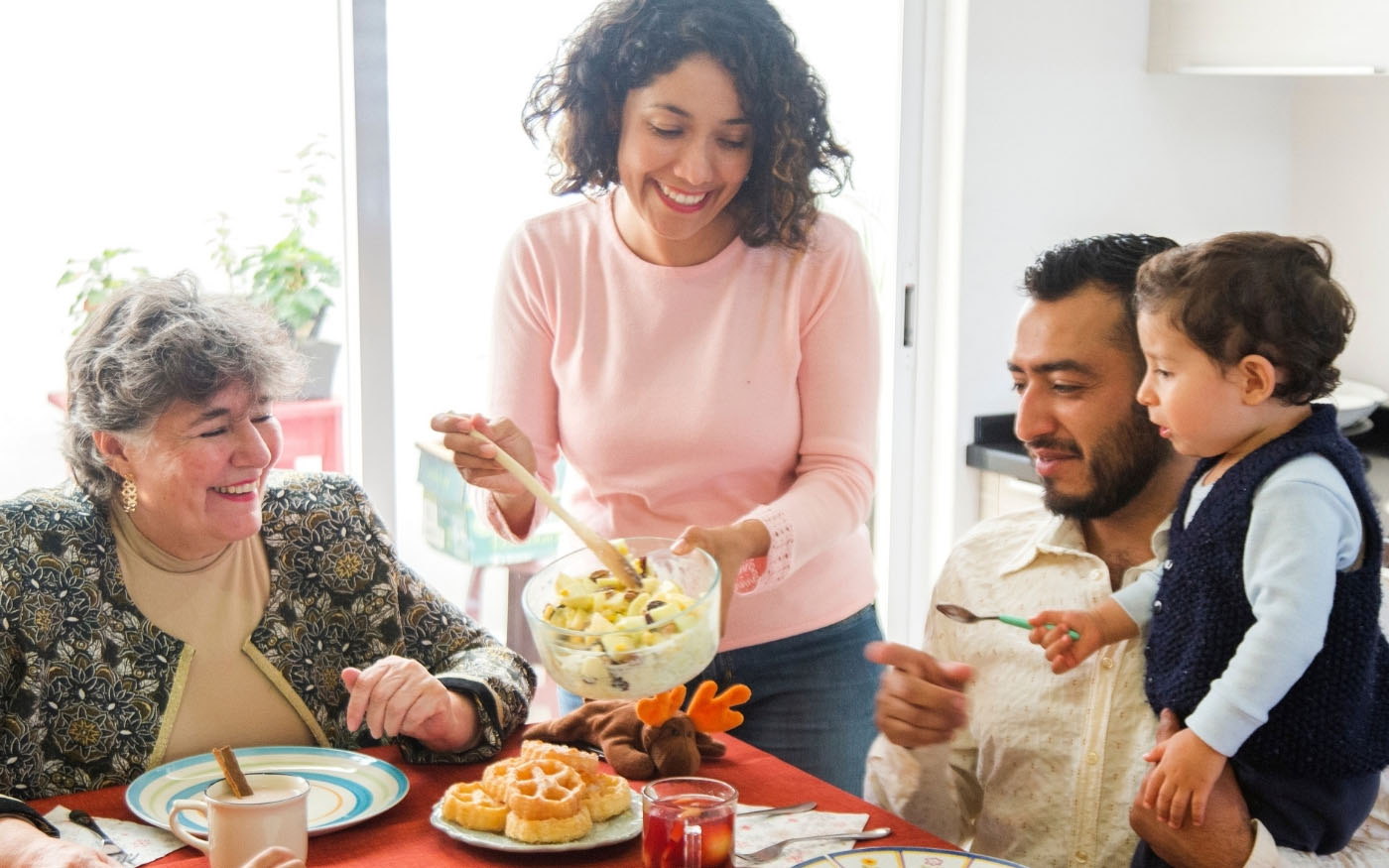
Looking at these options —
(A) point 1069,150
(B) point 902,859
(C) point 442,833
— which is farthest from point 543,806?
(A) point 1069,150

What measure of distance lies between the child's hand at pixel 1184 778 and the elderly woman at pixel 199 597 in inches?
30.6

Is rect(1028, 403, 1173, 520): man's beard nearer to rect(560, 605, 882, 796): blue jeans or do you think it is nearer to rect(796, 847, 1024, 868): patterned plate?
rect(560, 605, 882, 796): blue jeans

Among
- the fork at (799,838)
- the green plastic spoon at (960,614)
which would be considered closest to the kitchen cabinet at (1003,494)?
the green plastic spoon at (960,614)

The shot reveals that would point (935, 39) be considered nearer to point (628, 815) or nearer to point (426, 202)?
point (426, 202)

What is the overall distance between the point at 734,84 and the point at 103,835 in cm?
119

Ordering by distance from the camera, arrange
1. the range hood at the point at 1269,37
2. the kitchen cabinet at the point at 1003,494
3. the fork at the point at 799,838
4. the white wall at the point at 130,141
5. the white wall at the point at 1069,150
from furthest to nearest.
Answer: the white wall at the point at 1069,150 < the kitchen cabinet at the point at 1003,494 < the range hood at the point at 1269,37 < the white wall at the point at 130,141 < the fork at the point at 799,838

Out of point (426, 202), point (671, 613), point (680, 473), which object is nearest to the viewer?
point (671, 613)

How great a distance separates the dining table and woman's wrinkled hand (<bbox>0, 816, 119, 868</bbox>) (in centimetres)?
7

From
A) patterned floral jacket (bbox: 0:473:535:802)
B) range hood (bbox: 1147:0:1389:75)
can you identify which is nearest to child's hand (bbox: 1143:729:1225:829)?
patterned floral jacket (bbox: 0:473:535:802)

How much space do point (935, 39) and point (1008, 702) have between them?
6.57 ft

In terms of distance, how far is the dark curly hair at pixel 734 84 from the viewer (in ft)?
6.45

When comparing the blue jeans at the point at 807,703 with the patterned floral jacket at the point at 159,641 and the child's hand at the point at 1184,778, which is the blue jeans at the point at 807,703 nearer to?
the patterned floral jacket at the point at 159,641

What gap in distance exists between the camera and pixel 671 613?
1402 mm

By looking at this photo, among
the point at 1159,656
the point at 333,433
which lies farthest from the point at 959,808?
the point at 333,433
